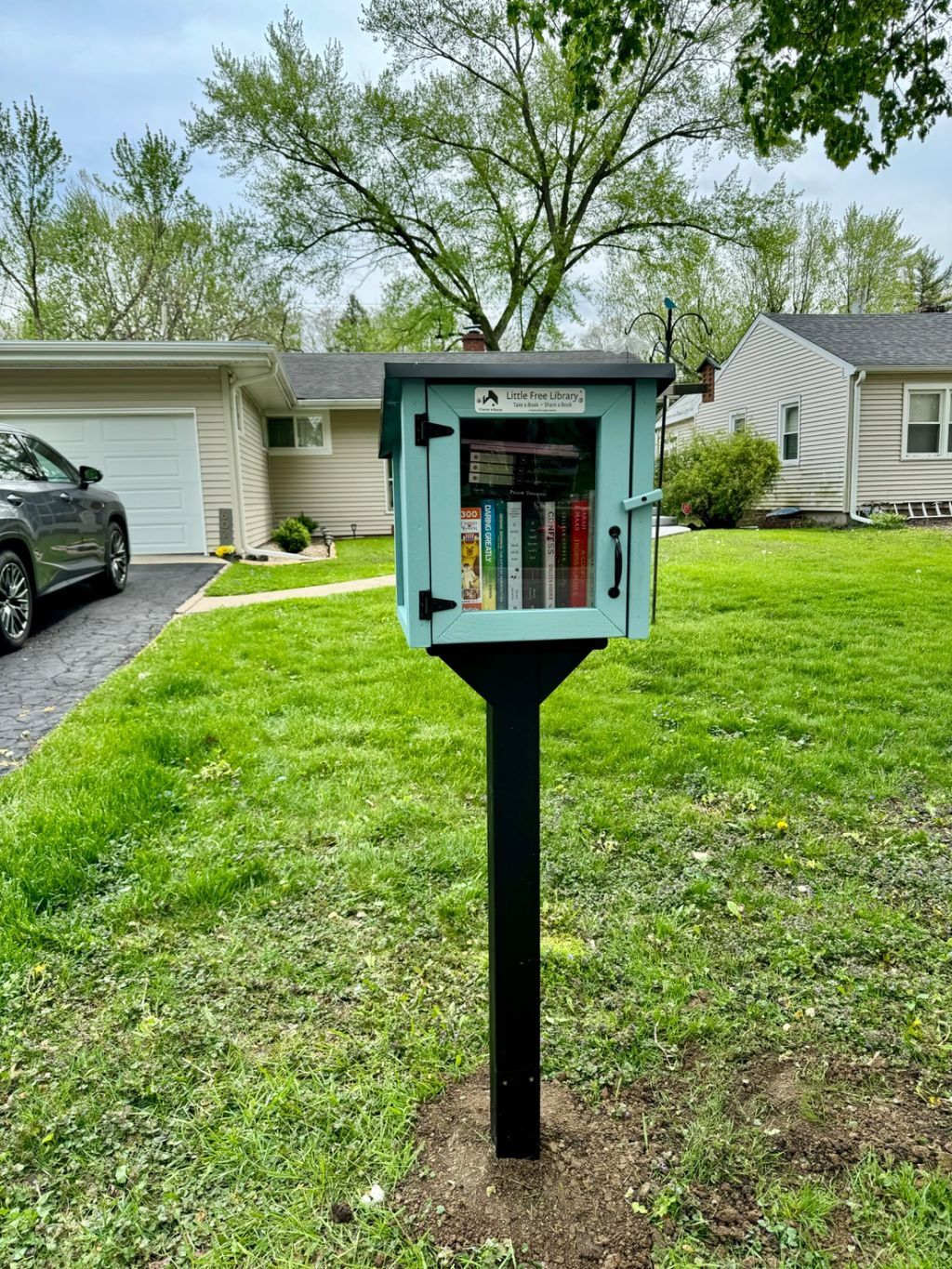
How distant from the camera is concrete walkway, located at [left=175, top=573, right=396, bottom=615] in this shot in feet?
24.8

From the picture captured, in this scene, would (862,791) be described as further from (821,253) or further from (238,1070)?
(821,253)

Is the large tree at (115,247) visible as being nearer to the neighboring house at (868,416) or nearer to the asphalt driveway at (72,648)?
the neighboring house at (868,416)

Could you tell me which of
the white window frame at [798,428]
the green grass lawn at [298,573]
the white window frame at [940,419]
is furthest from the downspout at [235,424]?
the white window frame at [940,419]

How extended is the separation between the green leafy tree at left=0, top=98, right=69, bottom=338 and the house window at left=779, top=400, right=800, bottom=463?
1912cm

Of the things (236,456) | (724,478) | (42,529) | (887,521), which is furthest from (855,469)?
(42,529)

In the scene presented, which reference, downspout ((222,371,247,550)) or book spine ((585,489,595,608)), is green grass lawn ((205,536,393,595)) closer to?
downspout ((222,371,247,550))

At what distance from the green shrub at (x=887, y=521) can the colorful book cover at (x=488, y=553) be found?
14883 mm

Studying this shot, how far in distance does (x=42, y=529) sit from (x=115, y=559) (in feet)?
6.54

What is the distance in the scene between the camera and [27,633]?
592cm

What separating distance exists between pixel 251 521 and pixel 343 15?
1429 centimetres

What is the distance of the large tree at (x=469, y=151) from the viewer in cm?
1914

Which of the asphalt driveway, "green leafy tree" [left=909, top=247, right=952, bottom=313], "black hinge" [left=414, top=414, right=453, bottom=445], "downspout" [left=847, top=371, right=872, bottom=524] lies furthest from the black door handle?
"green leafy tree" [left=909, top=247, right=952, bottom=313]

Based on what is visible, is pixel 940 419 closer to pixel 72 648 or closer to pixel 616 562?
pixel 72 648

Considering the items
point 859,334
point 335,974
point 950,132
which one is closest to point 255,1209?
point 335,974
